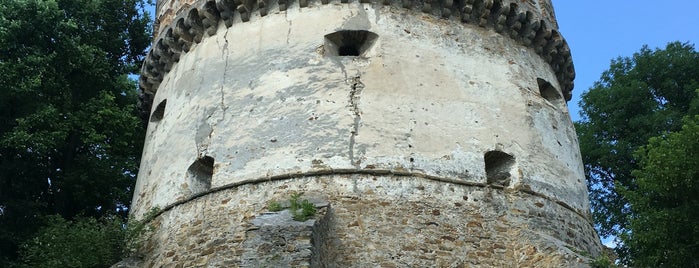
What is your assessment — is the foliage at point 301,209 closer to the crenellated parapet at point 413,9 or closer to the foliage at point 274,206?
the foliage at point 274,206

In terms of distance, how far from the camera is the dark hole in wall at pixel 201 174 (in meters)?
10.4

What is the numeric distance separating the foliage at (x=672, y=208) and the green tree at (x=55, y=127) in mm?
8228

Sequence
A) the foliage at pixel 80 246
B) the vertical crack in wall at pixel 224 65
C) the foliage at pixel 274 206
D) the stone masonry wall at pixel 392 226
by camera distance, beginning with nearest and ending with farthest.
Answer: the stone masonry wall at pixel 392 226 → the foliage at pixel 274 206 → the foliage at pixel 80 246 → the vertical crack in wall at pixel 224 65

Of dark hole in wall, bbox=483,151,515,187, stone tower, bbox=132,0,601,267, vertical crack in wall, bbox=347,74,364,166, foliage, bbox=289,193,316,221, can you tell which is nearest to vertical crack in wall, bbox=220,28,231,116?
stone tower, bbox=132,0,601,267

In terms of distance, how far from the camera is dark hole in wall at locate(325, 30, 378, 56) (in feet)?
36.2

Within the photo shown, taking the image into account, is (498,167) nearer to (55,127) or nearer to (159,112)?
(159,112)

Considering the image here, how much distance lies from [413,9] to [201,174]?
12.3ft

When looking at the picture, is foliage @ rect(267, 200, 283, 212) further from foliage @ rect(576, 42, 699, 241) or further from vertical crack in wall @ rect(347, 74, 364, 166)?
foliage @ rect(576, 42, 699, 241)

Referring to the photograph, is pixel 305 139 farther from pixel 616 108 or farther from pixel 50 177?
pixel 616 108

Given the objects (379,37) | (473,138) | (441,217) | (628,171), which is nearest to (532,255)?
(441,217)

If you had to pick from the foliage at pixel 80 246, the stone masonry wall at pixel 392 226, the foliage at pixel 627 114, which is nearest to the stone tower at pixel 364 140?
the stone masonry wall at pixel 392 226

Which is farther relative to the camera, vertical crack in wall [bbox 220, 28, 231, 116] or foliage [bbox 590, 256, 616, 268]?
vertical crack in wall [bbox 220, 28, 231, 116]

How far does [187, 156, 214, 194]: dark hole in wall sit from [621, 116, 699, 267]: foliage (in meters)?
5.25

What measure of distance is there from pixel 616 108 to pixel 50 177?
1131 centimetres
